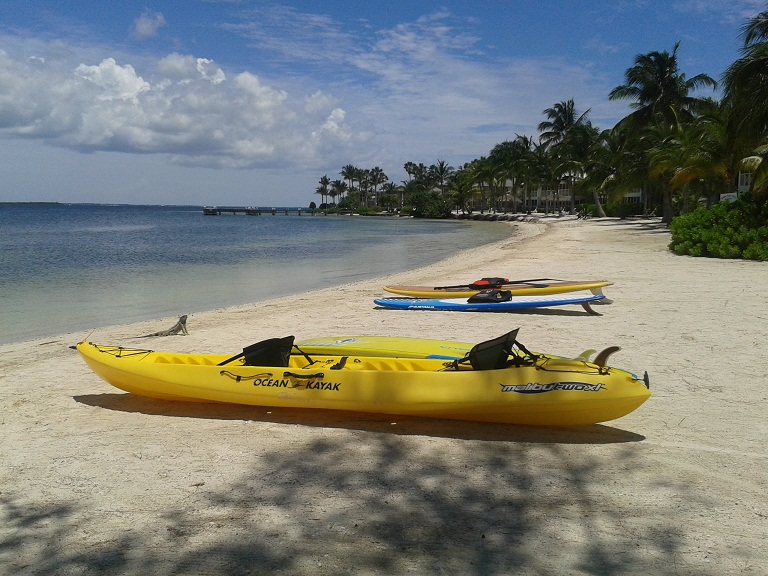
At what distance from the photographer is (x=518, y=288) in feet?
33.8

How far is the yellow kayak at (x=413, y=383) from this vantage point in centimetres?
429

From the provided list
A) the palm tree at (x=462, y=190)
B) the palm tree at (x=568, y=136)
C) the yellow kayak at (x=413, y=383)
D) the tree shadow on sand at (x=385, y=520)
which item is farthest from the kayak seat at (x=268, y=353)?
the palm tree at (x=462, y=190)

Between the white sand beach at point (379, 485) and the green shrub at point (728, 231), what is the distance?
35.6ft

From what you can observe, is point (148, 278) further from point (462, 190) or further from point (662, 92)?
point (462, 190)

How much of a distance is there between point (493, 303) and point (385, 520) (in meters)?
6.74

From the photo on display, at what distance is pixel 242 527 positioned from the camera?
3.19 meters

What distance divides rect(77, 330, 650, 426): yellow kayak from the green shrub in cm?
1354

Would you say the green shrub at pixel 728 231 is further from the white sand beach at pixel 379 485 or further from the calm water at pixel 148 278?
the white sand beach at pixel 379 485

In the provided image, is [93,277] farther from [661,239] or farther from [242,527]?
[661,239]

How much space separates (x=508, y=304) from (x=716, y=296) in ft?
12.4

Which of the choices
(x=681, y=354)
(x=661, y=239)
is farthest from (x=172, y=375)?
(x=661, y=239)

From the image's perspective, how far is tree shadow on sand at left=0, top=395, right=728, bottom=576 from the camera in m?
2.85

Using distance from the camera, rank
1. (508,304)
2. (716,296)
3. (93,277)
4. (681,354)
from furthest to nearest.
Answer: (93,277), (716,296), (508,304), (681,354)

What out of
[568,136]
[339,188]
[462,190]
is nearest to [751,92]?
[568,136]
